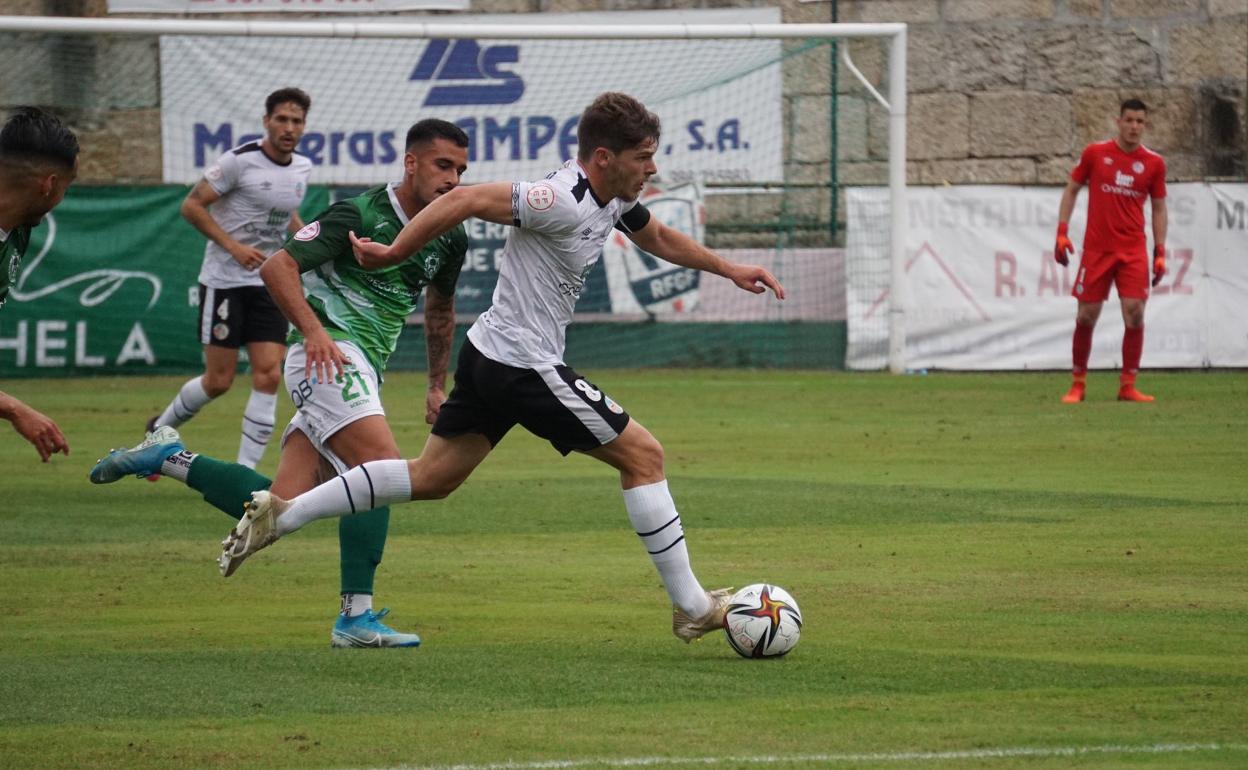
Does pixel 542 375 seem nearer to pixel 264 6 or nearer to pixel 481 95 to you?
pixel 481 95

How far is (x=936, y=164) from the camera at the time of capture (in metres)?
24.9

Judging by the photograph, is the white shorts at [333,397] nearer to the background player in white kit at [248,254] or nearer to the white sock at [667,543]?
the white sock at [667,543]

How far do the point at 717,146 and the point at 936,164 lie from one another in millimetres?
3882

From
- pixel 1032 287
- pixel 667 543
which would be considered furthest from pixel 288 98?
pixel 1032 287

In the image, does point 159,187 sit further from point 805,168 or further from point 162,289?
point 805,168

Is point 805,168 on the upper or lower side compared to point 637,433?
upper

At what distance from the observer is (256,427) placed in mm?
11695

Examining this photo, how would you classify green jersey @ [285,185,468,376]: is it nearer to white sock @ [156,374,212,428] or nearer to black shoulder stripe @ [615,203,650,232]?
black shoulder stripe @ [615,203,650,232]

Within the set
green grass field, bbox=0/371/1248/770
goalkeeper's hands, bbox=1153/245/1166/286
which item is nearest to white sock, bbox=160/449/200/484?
green grass field, bbox=0/371/1248/770

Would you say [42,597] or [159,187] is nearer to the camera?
[42,597]

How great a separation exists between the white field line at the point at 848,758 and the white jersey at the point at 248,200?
775cm

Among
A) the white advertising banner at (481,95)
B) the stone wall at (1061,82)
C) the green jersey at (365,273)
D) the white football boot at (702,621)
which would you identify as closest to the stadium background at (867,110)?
the stone wall at (1061,82)

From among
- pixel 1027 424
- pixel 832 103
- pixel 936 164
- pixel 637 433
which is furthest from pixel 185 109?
pixel 637 433

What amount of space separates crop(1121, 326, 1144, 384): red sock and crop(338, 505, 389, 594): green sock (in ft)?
36.8
